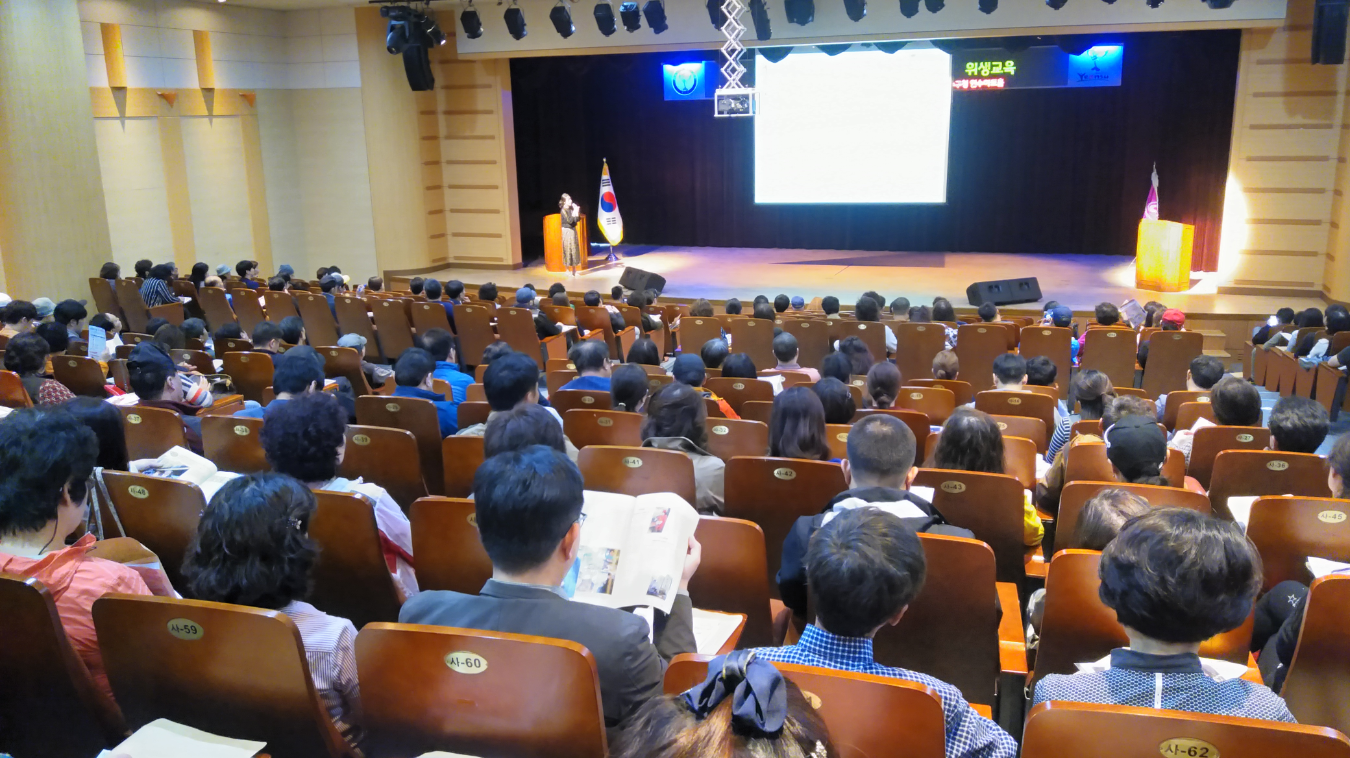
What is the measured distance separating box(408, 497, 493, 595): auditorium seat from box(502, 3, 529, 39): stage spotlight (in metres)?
9.91

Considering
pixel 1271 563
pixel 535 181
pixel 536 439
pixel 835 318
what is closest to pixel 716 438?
pixel 536 439

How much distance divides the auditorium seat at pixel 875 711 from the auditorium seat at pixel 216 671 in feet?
3.18

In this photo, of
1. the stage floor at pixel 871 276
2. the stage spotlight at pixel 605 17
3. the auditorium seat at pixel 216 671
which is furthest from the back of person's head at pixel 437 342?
the stage spotlight at pixel 605 17

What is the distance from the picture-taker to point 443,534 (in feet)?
9.41

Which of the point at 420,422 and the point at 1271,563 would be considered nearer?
the point at 1271,563

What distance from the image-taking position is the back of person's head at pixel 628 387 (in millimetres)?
4594

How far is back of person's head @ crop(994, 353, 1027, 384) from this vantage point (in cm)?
553

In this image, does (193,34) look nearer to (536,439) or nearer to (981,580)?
(536,439)

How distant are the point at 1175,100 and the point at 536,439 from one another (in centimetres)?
1228

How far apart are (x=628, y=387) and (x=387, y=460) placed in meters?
1.18

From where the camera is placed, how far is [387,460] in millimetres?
3887

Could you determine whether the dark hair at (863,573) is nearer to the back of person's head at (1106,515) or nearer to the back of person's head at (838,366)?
the back of person's head at (1106,515)

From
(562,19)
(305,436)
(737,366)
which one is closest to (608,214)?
(562,19)

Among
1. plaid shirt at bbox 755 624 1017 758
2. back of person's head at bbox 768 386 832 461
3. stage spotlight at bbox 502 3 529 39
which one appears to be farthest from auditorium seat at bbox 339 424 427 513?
stage spotlight at bbox 502 3 529 39
